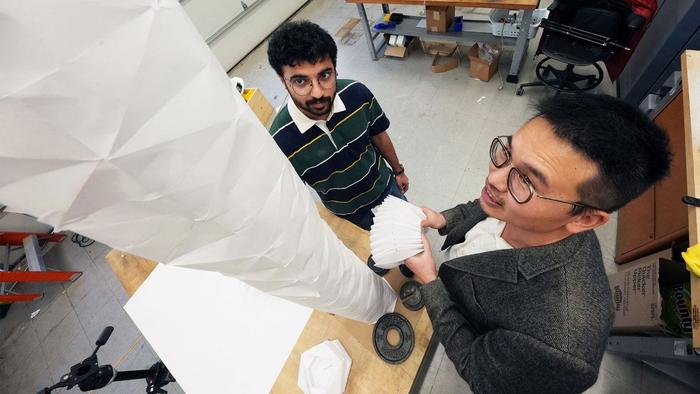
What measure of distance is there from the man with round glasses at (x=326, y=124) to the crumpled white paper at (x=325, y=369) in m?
0.63

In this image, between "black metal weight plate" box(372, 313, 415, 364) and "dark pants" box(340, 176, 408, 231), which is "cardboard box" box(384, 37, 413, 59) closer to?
"dark pants" box(340, 176, 408, 231)

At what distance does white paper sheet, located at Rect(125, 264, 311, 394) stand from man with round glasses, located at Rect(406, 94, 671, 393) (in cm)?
62

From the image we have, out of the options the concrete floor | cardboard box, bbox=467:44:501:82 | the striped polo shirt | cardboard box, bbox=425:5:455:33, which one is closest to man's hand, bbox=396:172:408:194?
the striped polo shirt

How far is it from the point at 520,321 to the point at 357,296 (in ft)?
1.40

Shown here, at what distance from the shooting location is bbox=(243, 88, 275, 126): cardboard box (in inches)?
90.9

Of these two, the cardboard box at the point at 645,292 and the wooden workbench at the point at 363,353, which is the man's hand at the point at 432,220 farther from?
the cardboard box at the point at 645,292

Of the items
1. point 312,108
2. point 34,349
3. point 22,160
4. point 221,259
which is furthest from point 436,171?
point 34,349

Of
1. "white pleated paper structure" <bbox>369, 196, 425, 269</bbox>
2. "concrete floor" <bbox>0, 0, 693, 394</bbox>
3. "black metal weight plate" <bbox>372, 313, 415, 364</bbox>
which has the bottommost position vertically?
"concrete floor" <bbox>0, 0, 693, 394</bbox>

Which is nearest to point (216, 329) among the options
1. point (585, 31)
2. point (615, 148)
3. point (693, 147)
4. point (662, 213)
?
point (615, 148)

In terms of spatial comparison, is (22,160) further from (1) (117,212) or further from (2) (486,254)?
(2) (486,254)

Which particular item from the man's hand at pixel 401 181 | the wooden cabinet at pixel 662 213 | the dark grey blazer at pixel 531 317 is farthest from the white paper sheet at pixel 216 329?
the wooden cabinet at pixel 662 213

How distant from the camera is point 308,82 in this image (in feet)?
3.67

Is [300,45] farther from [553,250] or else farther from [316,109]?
[553,250]

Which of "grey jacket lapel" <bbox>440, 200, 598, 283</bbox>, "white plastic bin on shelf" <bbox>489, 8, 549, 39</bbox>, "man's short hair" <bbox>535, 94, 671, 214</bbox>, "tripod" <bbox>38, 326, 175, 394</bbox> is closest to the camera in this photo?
"man's short hair" <bbox>535, 94, 671, 214</bbox>
